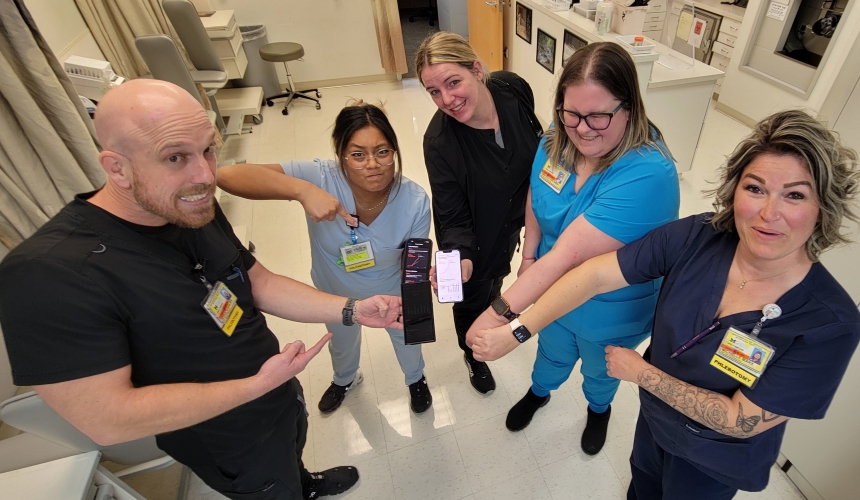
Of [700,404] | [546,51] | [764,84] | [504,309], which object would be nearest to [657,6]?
[764,84]

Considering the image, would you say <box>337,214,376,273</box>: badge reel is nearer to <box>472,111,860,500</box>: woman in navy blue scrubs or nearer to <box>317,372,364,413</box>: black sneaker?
<box>472,111,860,500</box>: woman in navy blue scrubs

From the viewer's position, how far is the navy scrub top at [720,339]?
0.88 metres

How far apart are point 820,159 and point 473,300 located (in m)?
1.36

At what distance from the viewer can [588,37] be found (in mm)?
3105

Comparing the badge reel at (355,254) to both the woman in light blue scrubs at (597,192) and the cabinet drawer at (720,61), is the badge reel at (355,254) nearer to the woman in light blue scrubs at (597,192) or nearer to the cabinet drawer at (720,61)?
the woman in light blue scrubs at (597,192)

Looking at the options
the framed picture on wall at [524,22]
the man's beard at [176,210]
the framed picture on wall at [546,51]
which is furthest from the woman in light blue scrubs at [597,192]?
the framed picture on wall at [524,22]

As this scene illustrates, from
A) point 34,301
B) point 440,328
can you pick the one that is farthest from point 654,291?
point 34,301

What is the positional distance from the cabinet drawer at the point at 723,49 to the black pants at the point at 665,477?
4353 millimetres

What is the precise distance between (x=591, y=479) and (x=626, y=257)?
1.14 meters

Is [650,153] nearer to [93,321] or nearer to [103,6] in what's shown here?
[93,321]

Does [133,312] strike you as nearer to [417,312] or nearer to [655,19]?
[417,312]

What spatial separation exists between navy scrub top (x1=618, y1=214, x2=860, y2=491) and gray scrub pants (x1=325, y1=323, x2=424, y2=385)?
98 centimetres

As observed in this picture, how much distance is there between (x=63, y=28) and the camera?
3070mm

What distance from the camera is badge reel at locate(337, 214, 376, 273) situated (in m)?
1.54
